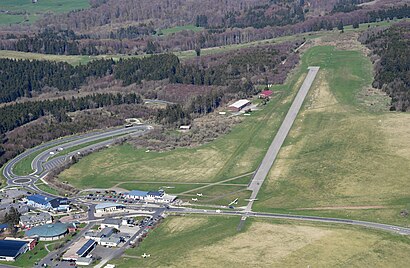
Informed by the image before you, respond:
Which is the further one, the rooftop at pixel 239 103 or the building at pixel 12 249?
the rooftop at pixel 239 103

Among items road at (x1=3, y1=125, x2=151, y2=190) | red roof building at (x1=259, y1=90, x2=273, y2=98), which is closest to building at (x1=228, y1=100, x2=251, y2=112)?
red roof building at (x1=259, y1=90, x2=273, y2=98)

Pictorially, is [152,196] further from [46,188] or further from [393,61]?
[393,61]

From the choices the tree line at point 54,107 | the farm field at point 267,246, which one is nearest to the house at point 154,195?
the farm field at point 267,246

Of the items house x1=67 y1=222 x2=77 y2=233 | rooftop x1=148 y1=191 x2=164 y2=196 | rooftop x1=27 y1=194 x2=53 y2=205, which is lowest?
→ house x1=67 y1=222 x2=77 y2=233

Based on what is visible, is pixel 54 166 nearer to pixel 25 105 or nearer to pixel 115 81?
pixel 25 105

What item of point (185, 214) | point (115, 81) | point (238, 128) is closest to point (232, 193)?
point (185, 214)

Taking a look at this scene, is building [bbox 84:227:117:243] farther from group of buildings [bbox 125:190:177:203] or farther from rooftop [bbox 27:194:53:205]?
rooftop [bbox 27:194:53:205]

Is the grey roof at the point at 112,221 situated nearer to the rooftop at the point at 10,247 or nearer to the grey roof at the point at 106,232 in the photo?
the grey roof at the point at 106,232
